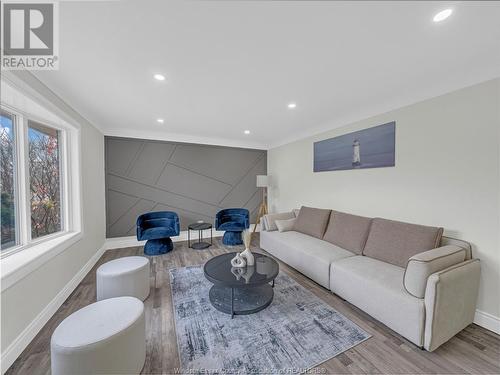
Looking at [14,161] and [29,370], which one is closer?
[29,370]

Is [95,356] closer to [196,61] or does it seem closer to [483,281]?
[196,61]

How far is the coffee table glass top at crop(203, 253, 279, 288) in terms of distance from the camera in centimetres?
193

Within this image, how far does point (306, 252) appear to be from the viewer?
2.74m

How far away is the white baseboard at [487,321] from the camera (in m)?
1.82

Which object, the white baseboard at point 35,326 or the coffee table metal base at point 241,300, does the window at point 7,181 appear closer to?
the white baseboard at point 35,326

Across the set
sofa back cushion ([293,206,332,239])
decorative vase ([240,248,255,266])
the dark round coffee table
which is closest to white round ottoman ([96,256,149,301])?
the dark round coffee table

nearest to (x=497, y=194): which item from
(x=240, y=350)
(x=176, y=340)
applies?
(x=240, y=350)

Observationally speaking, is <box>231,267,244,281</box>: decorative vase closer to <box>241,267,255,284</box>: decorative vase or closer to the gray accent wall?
<box>241,267,255,284</box>: decorative vase

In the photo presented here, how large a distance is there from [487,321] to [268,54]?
3204 millimetres

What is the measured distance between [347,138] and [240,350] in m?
3.22

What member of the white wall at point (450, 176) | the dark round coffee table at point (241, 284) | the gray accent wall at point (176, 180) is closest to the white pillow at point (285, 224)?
the white wall at point (450, 176)

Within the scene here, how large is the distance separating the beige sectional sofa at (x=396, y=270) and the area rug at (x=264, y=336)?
0.33 metres

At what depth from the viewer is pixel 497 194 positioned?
1.84m

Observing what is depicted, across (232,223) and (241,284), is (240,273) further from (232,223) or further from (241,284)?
(232,223)
